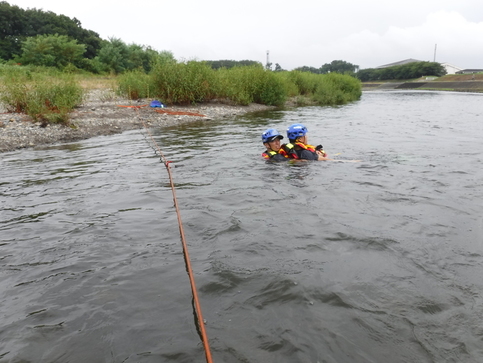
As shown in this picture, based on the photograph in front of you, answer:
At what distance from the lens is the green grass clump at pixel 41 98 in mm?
13906

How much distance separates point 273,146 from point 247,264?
548 centimetres

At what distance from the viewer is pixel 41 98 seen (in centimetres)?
1464

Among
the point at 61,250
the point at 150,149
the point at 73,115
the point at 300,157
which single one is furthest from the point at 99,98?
the point at 61,250

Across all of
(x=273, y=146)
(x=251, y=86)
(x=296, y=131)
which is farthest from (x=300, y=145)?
(x=251, y=86)

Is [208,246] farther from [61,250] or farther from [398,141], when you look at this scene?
[398,141]

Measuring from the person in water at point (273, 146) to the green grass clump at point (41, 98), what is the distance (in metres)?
9.26

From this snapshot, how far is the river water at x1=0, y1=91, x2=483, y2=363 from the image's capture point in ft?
9.50

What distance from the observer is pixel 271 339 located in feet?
9.57

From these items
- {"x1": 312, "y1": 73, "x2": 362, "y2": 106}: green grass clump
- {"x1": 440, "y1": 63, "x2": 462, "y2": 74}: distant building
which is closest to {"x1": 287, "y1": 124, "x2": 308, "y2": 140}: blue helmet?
{"x1": 312, "y1": 73, "x2": 362, "y2": 106}: green grass clump

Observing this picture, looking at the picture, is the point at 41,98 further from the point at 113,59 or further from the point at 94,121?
the point at 113,59

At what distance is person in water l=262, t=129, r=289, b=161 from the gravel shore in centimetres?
790

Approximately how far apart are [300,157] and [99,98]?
57.5ft

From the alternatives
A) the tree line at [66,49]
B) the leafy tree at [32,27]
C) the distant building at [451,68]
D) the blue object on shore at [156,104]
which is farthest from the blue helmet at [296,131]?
the distant building at [451,68]

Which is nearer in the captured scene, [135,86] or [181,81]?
[181,81]
